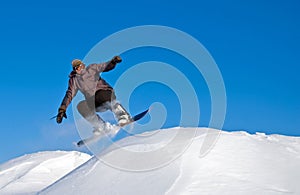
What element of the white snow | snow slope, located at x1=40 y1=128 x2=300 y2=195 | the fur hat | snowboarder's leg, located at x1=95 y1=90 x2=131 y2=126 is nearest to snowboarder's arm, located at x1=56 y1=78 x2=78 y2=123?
the fur hat

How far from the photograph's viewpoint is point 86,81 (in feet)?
42.6

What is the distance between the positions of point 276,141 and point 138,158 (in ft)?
11.1

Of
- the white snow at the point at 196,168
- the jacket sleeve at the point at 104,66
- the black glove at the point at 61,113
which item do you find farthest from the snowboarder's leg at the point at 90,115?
the white snow at the point at 196,168

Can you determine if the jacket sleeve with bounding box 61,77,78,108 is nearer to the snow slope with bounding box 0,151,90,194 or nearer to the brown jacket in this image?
the brown jacket

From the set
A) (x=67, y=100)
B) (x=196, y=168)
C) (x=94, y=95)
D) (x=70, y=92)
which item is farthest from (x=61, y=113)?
(x=196, y=168)

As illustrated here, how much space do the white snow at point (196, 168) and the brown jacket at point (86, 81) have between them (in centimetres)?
238

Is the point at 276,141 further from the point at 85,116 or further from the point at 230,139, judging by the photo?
the point at 85,116

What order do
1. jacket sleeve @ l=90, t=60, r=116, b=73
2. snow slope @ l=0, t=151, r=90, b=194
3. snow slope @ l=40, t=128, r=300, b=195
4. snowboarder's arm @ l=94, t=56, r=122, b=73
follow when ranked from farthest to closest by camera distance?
snow slope @ l=0, t=151, r=90, b=194 < jacket sleeve @ l=90, t=60, r=116, b=73 < snowboarder's arm @ l=94, t=56, r=122, b=73 < snow slope @ l=40, t=128, r=300, b=195

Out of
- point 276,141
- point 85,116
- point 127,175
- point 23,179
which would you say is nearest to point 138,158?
point 127,175

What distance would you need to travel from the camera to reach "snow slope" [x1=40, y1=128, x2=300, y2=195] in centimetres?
794

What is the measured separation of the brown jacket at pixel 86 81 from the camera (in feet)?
42.5

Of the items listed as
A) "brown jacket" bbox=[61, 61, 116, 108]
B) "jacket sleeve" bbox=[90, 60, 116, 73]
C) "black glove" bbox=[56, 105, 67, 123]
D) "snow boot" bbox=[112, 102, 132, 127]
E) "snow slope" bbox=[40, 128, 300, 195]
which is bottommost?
"snow slope" bbox=[40, 128, 300, 195]

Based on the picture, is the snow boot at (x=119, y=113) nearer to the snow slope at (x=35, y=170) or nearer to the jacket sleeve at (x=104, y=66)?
the jacket sleeve at (x=104, y=66)

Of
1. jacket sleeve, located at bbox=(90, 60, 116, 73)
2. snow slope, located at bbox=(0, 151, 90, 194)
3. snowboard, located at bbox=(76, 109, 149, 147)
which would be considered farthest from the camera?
snow slope, located at bbox=(0, 151, 90, 194)
